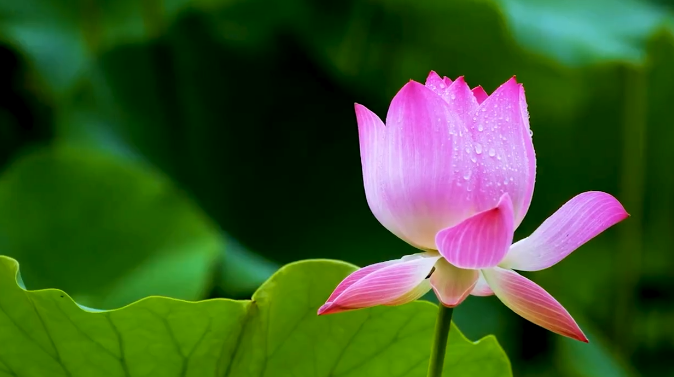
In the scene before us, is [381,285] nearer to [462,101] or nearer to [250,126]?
[462,101]

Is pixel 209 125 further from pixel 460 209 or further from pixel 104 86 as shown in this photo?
pixel 460 209

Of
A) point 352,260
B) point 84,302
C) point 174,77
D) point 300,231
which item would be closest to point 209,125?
point 174,77

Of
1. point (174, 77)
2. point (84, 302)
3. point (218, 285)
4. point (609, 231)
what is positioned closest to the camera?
point (84, 302)

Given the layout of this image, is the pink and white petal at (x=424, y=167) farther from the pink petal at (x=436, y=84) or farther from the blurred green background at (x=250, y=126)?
the blurred green background at (x=250, y=126)

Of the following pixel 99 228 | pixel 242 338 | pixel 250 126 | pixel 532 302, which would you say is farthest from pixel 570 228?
pixel 250 126

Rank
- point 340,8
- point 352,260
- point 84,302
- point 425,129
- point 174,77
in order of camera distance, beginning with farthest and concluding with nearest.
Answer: point 340,8 → point 174,77 → point 352,260 → point 84,302 → point 425,129

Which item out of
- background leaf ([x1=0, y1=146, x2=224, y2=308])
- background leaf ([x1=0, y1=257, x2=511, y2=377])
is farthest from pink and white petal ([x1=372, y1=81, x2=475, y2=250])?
background leaf ([x1=0, y1=146, x2=224, y2=308])

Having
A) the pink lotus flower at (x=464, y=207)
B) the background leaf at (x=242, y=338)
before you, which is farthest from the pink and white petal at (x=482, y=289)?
the background leaf at (x=242, y=338)

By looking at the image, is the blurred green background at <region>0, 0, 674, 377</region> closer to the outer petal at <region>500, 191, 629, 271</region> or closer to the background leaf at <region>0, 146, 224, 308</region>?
the background leaf at <region>0, 146, 224, 308</region>
